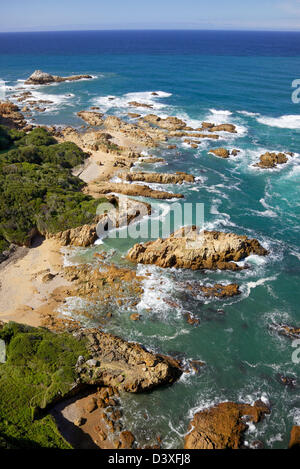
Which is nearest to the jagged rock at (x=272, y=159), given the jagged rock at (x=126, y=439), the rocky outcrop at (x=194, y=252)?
the rocky outcrop at (x=194, y=252)

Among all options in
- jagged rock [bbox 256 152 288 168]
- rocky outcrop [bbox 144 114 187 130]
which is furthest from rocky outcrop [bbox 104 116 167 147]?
jagged rock [bbox 256 152 288 168]

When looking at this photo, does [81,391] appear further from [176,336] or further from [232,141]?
[232,141]

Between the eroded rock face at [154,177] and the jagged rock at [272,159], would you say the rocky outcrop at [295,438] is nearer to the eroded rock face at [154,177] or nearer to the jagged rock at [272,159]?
the eroded rock face at [154,177]

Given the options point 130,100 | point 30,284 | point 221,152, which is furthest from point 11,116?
point 30,284

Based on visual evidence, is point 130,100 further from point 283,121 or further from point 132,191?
point 132,191

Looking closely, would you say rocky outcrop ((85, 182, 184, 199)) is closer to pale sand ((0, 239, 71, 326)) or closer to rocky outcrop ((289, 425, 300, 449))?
pale sand ((0, 239, 71, 326))
